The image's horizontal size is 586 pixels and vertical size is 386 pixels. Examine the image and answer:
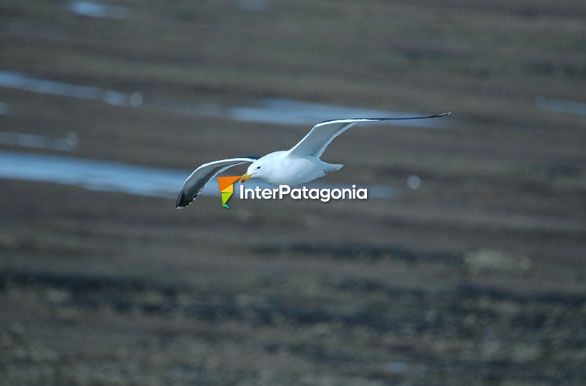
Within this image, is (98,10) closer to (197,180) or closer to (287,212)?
(287,212)

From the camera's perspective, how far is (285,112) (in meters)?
16.8

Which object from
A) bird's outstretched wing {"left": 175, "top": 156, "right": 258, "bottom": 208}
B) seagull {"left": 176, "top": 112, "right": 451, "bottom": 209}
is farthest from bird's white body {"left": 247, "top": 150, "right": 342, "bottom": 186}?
bird's outstretched wing {"left": 175, "top": 156, "right": 258, "bottom": 208}

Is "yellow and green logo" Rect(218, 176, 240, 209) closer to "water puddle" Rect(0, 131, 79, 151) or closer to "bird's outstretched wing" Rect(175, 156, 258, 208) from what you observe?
"bird's outstretched wing" Rect(175, 156, 258, 208)

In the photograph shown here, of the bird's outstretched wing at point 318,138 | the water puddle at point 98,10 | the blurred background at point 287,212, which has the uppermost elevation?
the water puddle at point 98,10

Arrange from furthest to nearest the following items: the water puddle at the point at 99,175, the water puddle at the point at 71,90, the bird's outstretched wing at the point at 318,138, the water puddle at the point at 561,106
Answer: the water puddle at the point at 561,106
the water puddle at the point at 71,90
the water puddle at the point at 99,175
the bird's outstretched wing at the point at 318,138

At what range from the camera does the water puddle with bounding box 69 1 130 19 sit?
69.8ft

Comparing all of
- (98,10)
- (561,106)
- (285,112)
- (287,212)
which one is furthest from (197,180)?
(98,10)

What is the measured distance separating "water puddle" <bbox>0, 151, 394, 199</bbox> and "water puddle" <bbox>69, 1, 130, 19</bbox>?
21.9 feet

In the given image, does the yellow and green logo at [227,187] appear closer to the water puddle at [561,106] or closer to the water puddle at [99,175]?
the water puddle at [99,175]

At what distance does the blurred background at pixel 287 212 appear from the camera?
1113 cm

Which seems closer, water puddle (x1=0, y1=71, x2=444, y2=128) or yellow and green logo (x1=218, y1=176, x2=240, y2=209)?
yellow and green logo (x1=218, y1=176, x2=240, y2=209)

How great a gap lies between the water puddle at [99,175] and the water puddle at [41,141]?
23cm

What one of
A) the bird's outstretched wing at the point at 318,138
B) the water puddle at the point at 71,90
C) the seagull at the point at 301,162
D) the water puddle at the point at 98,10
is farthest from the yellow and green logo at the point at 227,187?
the water puddle at the point at 98,10

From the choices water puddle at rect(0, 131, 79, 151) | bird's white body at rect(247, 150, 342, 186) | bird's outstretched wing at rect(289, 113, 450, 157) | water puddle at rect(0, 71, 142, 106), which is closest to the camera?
bird's white body at rect(247, 150, 342, 186)
